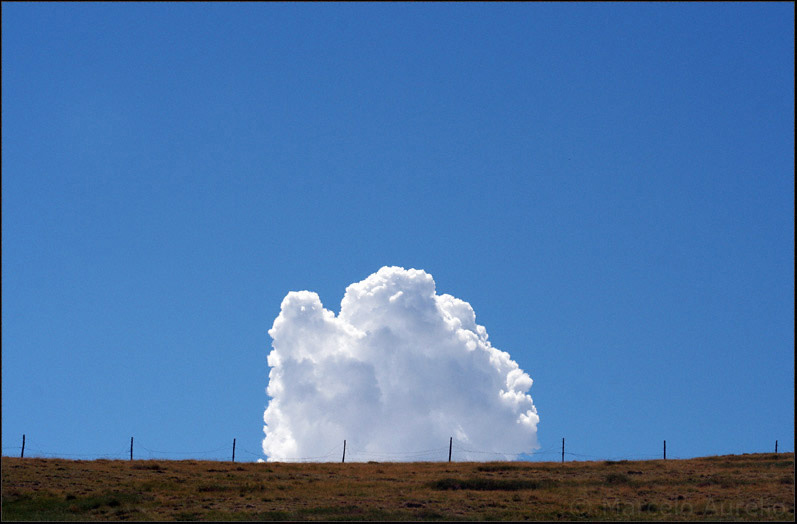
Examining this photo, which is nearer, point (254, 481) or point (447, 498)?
point (447, 498)

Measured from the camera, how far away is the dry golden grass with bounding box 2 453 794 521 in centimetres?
4000

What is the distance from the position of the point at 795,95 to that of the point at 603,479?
3649 cm

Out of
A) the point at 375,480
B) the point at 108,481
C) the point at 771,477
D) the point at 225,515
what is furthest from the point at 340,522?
the point at 771,477

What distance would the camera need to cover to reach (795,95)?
2164 cm

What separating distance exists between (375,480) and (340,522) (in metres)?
15.3

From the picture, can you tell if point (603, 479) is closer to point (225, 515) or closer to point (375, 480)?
point (375, 480)

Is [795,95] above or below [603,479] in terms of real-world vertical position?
above

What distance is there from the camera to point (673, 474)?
54875 millimetres

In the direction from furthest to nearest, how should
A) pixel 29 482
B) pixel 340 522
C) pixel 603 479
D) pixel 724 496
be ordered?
1. pixel 603 479
2. pixel 29 482
3. pixel 724 496
4. pixel 340 522

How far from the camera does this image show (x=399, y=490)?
47625 millimetres

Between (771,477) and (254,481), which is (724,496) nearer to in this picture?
(771,477)

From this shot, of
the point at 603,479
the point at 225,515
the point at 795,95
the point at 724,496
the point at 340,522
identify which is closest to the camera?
the point at 795,95

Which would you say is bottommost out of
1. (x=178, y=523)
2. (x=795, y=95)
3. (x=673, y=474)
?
(x=178, y=523)

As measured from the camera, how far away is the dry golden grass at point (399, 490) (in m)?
40.0
